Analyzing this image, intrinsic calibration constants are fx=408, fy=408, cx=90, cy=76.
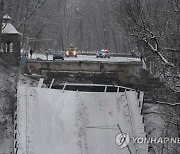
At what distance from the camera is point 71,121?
76.5ft

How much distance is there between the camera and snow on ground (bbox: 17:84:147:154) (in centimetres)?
2127

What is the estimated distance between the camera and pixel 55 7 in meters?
50.6

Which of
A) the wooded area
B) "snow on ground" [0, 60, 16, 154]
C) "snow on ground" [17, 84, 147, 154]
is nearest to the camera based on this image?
the wooded area

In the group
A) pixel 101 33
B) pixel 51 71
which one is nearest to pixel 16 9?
pixel 51 71

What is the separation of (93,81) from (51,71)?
3299 mm

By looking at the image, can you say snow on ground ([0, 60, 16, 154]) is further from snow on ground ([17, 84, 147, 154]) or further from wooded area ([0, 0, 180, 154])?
wooded area ([0, 0, 180, 154])

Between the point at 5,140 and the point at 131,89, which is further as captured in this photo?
the point at 131,89

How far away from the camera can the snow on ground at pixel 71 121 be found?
2127cm

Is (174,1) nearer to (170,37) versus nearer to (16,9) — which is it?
(170,37)
